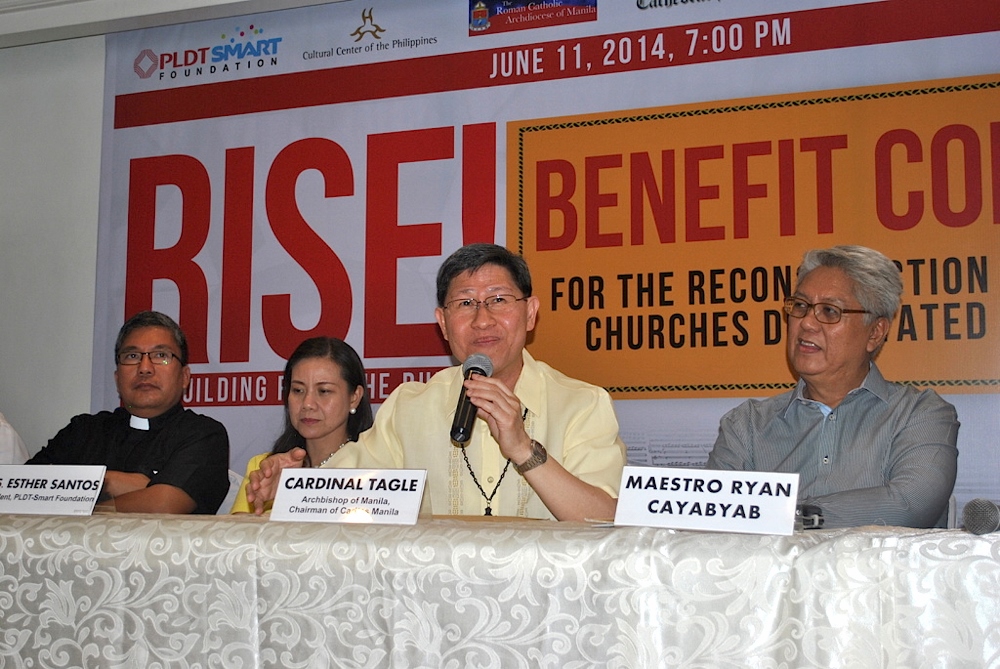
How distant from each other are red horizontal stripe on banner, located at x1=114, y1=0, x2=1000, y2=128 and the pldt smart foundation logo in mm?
74

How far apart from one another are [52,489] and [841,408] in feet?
5.75

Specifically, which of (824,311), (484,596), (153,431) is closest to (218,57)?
(153,431)

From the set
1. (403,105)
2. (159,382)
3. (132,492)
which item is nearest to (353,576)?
(132,492)

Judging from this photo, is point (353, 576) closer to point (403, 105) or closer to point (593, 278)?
point (593, 278)

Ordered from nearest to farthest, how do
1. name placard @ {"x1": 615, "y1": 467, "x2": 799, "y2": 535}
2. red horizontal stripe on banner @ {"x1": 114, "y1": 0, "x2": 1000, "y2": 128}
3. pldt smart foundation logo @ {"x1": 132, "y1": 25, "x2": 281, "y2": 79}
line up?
name placard @ {"x1": 615, "y1": 467, "x2": 799, "y2": 535}
red horizontal stripe on banner @ {"x1": 114, "y1": 0, "x2": 1000, "y2": 128}
pldt smart foundation logo @ {"x1": 132, "y1": 25, "x2": 281, "y2": 79}

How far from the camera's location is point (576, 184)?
355 cm

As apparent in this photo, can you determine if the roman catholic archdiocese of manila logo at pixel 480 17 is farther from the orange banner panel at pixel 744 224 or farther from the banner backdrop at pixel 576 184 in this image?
the orange banner panel at pixel 744 224

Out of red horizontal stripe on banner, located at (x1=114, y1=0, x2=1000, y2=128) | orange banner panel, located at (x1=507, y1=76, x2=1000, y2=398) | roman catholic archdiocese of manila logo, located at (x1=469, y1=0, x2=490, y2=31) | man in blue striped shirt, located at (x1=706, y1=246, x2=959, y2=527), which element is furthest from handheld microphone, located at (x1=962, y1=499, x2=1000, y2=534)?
roman catholic archdiocese of manila logo, located at (x1=469, y1=0, x2=490, y2=31)

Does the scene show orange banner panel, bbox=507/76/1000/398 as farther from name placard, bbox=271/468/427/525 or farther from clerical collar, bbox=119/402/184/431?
name placard, bbox=271/468/427/525

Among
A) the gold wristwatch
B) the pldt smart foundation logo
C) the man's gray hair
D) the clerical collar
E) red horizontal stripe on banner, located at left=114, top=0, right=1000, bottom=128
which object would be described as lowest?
the gold wristwatch

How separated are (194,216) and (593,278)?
1.72 metres

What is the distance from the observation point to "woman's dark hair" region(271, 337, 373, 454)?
2.90 m

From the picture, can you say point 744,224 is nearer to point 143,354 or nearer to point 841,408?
point 841,408

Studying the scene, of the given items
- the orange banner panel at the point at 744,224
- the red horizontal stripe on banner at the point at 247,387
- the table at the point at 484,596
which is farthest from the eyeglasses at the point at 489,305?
the red horizontal stripe on banner at the point at 247,387
